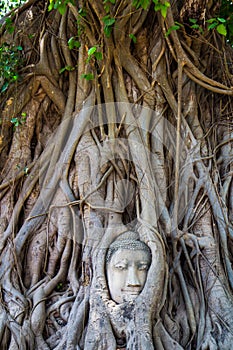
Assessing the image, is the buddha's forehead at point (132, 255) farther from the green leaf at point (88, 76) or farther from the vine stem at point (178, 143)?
the green leaf at point (88, 76)

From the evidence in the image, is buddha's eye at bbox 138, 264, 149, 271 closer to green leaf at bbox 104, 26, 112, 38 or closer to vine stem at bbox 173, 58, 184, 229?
vine stem at bbox 173, 58, 184, 229

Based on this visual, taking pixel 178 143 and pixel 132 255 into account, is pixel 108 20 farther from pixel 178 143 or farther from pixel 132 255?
pixel 132 255

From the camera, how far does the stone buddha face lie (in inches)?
110

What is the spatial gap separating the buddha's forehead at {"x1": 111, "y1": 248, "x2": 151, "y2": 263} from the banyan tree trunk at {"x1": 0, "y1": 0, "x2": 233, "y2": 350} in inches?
2.1

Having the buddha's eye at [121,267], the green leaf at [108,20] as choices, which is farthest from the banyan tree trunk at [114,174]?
the buddha's eye at [121,267]

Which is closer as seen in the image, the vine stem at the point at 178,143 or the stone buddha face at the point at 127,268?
the stone buddha face at the point at 127,268

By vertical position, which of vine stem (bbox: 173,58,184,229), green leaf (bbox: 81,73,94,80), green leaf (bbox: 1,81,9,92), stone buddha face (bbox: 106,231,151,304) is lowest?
stone buddha face (bbox: 106,231,151,304)

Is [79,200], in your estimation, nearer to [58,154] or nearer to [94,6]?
[58,154]

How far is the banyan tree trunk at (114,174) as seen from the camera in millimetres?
2881

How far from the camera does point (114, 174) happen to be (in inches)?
133

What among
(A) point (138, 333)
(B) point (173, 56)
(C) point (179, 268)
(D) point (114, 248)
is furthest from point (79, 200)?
(B) point (173, 56)

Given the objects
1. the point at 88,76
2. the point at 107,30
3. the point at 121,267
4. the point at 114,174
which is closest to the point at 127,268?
the point at 121,267

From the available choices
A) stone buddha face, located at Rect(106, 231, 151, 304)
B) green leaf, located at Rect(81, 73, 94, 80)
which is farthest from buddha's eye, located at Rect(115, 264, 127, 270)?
green leaf, located at Rect(81, 73, 94, 80)

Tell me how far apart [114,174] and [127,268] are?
0.79 metres
